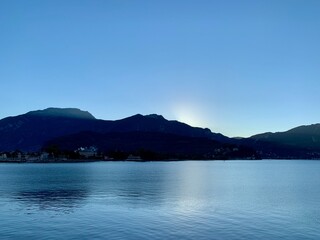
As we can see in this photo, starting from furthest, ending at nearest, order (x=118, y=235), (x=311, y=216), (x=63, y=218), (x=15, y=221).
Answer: (x=311, y=216)
(x=63, y=218)
(x=15, y=221)
(x=118, y=235)

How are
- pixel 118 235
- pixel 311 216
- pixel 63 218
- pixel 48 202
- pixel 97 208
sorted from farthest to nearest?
pixel 48 202 < pixel 97 208 < pixel 311 216 < pixel 63 218 < pixel 118 235

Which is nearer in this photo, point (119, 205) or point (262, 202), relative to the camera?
point (119, 205)

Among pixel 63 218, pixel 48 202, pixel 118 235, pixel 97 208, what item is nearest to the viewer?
pixel 118 235

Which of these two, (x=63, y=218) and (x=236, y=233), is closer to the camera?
(x=236, y=233)

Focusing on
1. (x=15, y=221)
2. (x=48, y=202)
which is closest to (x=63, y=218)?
(x=15, y=221)

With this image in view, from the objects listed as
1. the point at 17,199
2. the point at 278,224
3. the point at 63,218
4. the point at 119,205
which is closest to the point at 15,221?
the point at 63,218

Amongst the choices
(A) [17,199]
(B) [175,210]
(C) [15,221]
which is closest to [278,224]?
(B) [175,210]

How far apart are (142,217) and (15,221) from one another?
19793mm

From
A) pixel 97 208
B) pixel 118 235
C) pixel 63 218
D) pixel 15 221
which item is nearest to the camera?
pixel 118 235

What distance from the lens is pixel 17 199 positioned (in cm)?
9019

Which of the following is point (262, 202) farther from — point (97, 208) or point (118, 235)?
point (118, 235)

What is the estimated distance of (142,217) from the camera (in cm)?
6594

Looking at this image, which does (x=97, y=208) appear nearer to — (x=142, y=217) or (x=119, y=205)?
(x=119, y=205)

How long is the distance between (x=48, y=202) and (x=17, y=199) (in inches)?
365
